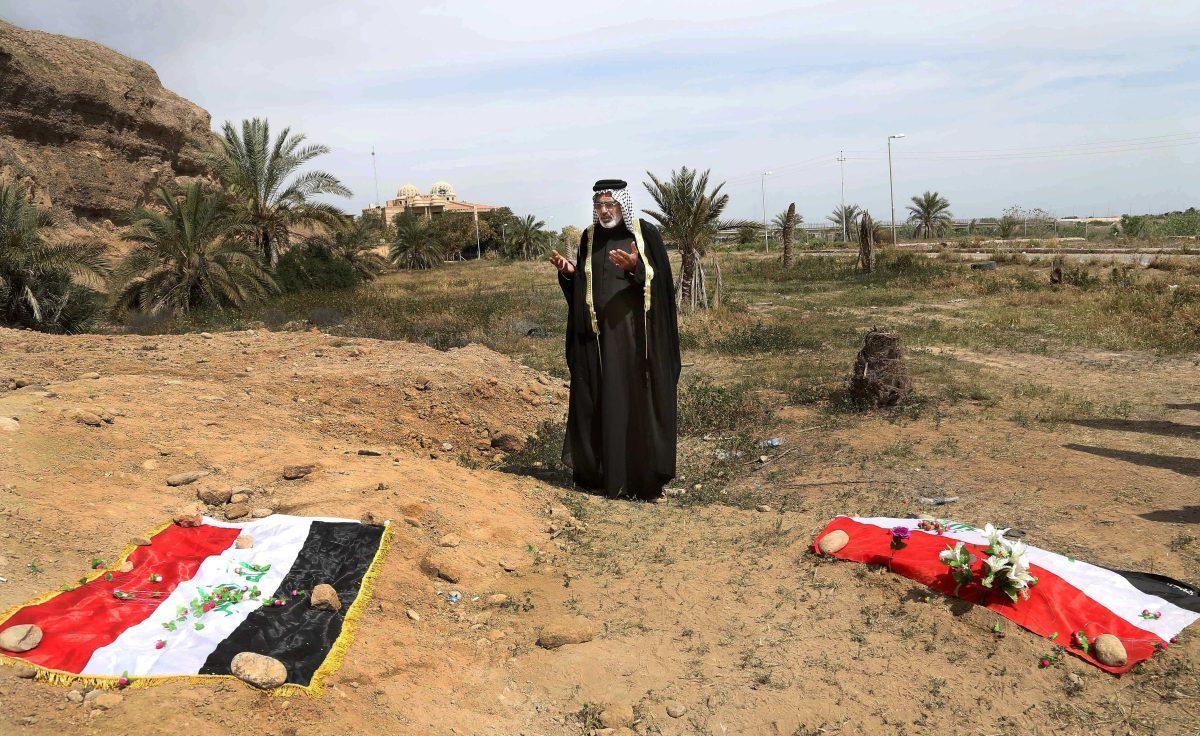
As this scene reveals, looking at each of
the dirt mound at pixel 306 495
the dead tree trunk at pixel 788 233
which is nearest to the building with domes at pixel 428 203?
the dead tree trunk at pixel 788 233

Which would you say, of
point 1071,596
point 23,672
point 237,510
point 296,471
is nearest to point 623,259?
point 296,471

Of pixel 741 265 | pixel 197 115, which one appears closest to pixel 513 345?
pixel 741 265

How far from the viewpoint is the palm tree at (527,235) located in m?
45.8

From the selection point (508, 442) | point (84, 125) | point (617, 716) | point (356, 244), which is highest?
point (84, 125)

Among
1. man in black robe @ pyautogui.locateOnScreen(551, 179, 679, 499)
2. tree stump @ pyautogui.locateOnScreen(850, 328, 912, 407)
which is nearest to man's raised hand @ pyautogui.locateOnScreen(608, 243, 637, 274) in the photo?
man in black robe @ pyautogui.locateOnScreen(551, 179, 679, 499)

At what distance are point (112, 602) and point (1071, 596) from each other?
3951mm

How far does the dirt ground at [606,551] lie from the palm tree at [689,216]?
33.0 feet

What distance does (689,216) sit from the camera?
55.8ft

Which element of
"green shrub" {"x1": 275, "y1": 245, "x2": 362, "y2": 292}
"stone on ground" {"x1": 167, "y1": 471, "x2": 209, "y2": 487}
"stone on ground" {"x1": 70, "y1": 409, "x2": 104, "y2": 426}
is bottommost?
"stone on ground" {"x1": 167, "y1": 471, "x2": 209, "y2": 487}

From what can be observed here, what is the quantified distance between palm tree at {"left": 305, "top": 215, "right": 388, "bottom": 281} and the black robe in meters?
21.3

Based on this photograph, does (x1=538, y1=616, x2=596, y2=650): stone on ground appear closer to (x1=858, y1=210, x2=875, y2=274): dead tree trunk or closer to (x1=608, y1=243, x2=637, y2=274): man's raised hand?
(x1=608, y1=243, x2=637, y2=274): man's raised hand

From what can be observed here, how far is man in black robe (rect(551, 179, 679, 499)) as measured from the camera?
207 inches

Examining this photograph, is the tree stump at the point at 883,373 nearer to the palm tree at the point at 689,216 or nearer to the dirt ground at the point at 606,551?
the dirt ground at the point at 606,551

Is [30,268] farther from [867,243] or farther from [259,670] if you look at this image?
[867,243]
